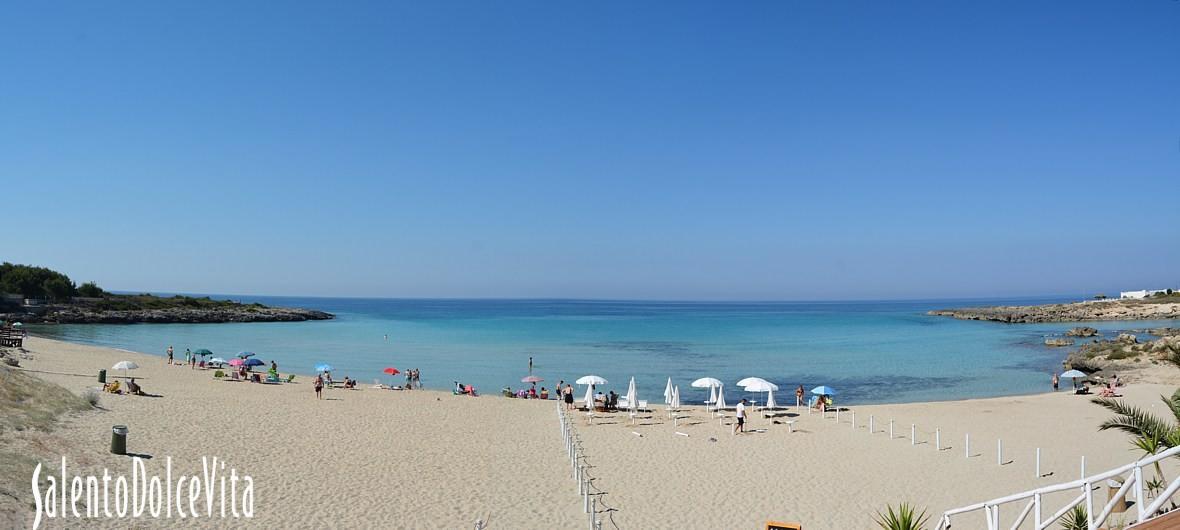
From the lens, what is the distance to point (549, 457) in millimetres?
17703

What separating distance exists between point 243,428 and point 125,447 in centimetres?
441

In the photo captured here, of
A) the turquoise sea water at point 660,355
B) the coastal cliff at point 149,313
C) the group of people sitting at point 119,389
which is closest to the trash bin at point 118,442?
the group of people sitting at point 119,389

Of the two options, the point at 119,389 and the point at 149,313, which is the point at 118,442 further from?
the point at 149,313

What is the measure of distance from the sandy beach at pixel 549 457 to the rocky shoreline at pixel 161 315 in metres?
61.8

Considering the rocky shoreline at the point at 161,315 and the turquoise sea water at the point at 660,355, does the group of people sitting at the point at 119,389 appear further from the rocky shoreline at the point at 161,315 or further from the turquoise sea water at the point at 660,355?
the rocky shoreline at the point at 161,315

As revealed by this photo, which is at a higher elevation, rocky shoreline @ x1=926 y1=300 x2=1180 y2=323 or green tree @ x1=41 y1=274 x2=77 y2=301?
green tree @ x1=41 y1=274 x2=77 y2=301

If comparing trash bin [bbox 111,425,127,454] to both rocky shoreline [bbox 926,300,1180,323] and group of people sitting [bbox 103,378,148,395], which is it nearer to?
group of people sitting [bbox 103,378,148,395]

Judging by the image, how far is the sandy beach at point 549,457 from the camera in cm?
1311

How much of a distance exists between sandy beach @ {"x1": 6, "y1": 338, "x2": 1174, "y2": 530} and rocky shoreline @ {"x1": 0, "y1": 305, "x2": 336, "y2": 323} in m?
61.8

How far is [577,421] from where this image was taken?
24000mm

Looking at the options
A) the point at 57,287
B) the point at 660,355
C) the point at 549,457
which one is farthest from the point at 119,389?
the point at 57,287

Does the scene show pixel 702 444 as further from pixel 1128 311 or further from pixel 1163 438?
pixel 1128 311

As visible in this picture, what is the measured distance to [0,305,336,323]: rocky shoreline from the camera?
76375 millimetres

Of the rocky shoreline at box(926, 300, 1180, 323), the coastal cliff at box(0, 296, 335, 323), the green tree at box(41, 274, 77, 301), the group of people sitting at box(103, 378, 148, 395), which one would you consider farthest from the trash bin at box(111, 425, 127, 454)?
the rocky shoreline at box(926, 300, 1180, 323)
